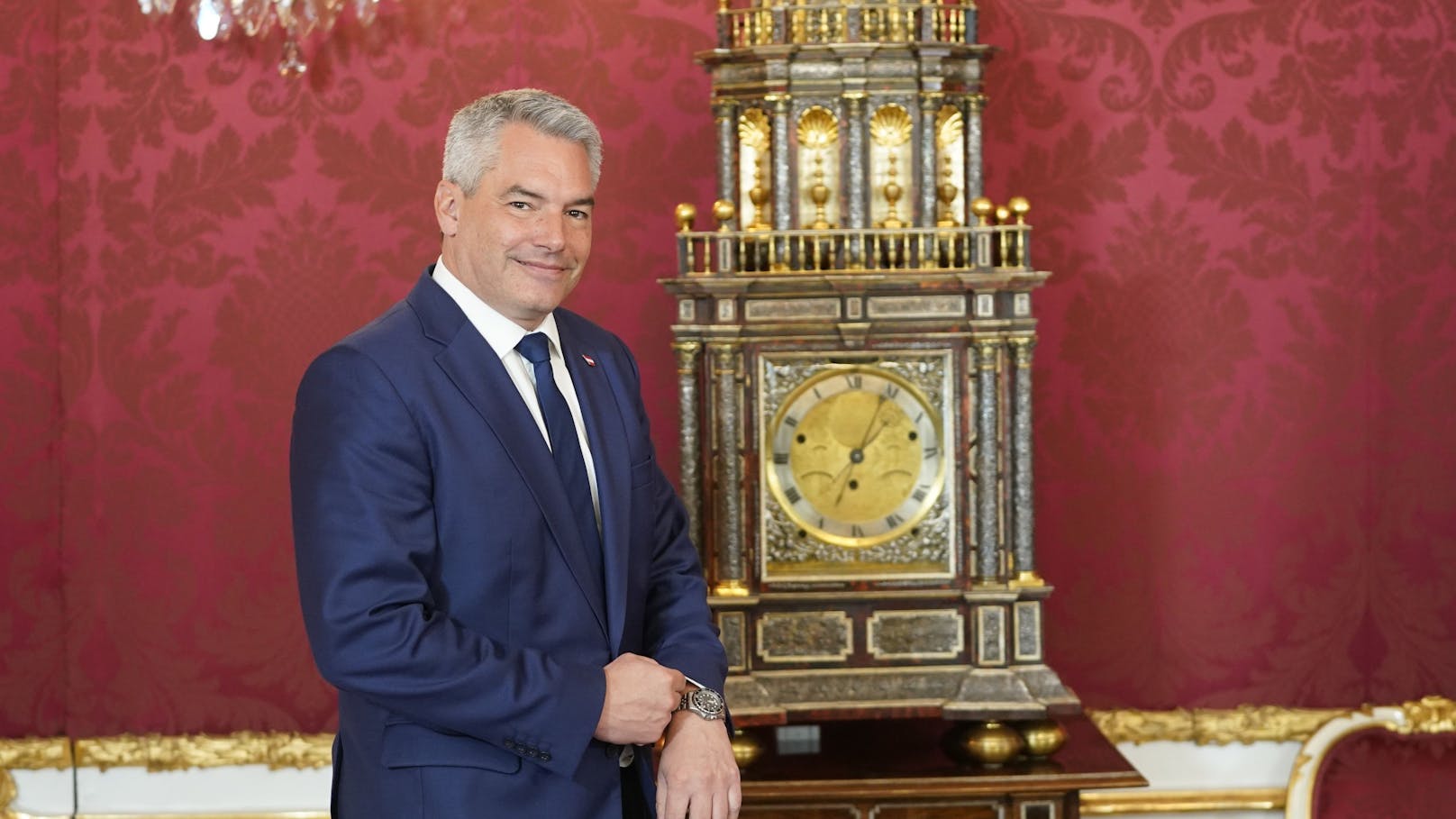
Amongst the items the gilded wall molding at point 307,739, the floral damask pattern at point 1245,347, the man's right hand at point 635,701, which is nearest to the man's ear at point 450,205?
the man's right hand at point 635,701

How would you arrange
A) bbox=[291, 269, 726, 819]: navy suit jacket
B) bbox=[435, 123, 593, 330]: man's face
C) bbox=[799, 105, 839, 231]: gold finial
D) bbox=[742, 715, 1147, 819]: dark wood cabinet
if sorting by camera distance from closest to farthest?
bbox=[291, 269, 726, 819]: navy suit jacket, bbox=[435, 123, 593, 330]: man's face, bbox=[742, 715, 1147, 819]: dark wood cabinet, bbox=[799, 105, 839, 231]: gold finial

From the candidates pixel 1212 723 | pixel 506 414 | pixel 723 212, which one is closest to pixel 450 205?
pixel 506 414

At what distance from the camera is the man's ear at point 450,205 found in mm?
1871

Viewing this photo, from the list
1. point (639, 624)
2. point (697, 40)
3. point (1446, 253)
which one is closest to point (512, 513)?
point (639, 624)

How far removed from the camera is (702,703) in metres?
1.91

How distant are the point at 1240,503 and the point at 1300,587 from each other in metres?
0.22

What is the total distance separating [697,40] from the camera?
346 centimetres

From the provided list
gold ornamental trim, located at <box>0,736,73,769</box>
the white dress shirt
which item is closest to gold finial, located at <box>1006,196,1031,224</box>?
the white dress shirt

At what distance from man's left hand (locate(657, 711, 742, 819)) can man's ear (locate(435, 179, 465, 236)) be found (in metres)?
0.62

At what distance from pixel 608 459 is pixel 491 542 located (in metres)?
0.21

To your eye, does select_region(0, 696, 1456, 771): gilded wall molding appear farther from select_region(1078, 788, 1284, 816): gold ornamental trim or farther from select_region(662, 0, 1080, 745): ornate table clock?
select_region(662, 0, 1080, 745): ornate table clock

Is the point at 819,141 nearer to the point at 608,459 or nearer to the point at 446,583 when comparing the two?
the point at 608,459

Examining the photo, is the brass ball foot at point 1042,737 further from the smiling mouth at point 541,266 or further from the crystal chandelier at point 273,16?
the crystal chandelier at point 273,16

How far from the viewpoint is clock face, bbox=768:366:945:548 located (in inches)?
115
